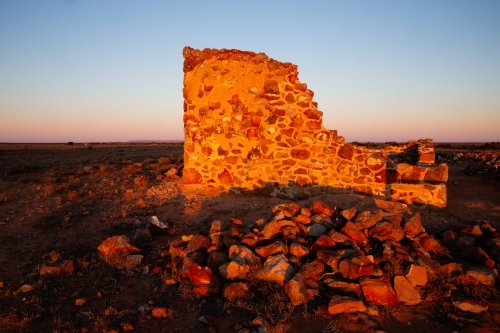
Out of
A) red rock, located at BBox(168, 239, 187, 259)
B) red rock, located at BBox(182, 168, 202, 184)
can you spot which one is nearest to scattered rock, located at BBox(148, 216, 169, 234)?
red rock, located at BBox(168, 239, 187, 259)

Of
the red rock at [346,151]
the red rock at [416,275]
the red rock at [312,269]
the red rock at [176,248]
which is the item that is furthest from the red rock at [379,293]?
the red rock at [346,151]

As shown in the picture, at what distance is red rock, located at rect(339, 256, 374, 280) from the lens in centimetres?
407

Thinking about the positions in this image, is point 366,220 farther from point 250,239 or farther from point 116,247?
point 116,247

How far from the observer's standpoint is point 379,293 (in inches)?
152

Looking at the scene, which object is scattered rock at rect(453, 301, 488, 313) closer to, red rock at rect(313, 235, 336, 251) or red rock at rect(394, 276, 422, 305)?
red rock at rect(394, 276, 422, 305)

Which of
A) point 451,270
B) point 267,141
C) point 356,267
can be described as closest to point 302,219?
point 356,267

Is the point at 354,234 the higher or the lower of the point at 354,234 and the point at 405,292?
the higher

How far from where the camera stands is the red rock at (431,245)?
509cm

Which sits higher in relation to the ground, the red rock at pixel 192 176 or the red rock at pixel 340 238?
the red rock at pixel 192 176

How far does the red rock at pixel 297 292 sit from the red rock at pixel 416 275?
3.98ft

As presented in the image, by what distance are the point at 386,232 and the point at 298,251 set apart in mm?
1382

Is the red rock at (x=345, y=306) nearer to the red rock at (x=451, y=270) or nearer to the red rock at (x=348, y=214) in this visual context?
the red rock at (x=451, y=270)

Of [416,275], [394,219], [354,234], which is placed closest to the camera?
[416,275]

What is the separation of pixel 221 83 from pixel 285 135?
78.3 inches
